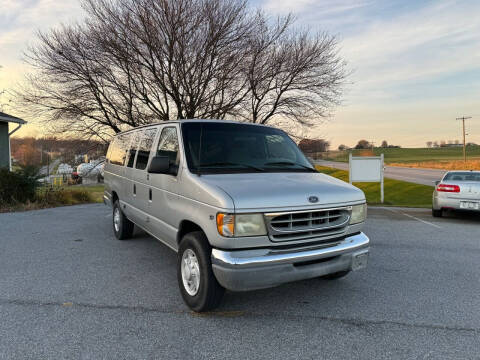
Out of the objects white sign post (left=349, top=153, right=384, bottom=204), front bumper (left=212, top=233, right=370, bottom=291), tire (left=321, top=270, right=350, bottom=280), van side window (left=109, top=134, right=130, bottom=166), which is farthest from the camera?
white sign post (left=349, top=153, right=384, bottom=204)

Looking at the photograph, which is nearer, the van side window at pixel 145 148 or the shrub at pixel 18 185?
the van side window at pixel 145 148

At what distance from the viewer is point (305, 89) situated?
1692cm

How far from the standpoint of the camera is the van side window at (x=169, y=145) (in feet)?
13.4

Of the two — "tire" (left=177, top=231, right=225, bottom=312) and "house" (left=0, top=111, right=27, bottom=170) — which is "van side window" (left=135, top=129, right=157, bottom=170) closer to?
"tire" (left=177, top=231, right=225, bottom=312)

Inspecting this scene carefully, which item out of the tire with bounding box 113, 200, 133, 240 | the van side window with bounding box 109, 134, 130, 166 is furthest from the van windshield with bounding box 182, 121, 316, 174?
the tire with bounding box 113, 200, 133, 240

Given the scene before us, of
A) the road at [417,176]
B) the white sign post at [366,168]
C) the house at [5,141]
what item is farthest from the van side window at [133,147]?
the road at [417,176]

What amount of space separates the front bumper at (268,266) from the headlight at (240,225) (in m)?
0.18

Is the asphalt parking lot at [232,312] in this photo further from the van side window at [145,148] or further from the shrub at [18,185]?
the shrub at [18,185]

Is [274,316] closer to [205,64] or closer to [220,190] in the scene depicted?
[220,190]

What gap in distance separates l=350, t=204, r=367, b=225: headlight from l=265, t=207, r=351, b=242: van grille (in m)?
0.11

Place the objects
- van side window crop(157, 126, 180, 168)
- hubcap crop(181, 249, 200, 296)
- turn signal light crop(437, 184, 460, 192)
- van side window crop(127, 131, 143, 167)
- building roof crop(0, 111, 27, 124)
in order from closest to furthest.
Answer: hubcap crop(181, 249, 200, 296) < van side window crop(157, 126, 180, 168) < van side window crop(127, 131, 143, 167) < turn signal light crop(437, 184, 460, 192) < building roof crop(0, 111, 27, 124)

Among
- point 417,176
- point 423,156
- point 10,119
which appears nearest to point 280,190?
point 10,119

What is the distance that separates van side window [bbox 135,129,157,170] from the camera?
4941 mm

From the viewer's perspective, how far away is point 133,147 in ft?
18.8
